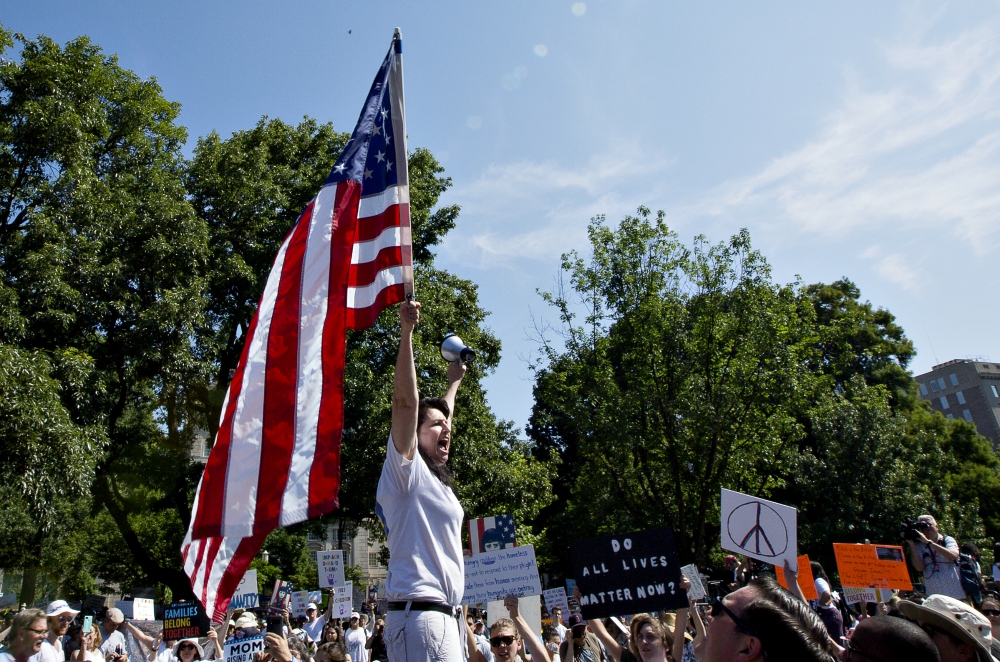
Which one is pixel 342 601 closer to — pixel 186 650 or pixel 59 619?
pixel 186 650

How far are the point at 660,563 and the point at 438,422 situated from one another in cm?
268

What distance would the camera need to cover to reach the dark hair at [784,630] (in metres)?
2.16

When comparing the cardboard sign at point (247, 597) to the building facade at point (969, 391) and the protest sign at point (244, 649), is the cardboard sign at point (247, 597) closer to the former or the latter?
the protest sign at point (244, 649)

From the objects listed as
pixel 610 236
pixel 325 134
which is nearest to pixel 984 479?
pixel 610 236

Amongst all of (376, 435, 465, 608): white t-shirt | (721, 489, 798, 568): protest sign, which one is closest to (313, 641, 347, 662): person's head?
(721, 489, 798, 568): protest sign

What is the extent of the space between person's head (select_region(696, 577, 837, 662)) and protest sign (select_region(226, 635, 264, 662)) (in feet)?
17.8

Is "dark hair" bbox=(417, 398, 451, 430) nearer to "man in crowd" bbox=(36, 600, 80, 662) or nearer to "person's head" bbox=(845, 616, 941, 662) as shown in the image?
"person's head" bbox=(845, 616, 941, 662)

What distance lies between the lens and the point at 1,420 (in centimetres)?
1195

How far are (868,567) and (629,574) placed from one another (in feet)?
18.9

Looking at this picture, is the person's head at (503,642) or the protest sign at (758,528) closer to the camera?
the person's head at (503,642)

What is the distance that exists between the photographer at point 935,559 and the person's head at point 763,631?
6.74m

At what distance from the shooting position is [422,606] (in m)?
3.20

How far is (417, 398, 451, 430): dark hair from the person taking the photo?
3857 millimetres

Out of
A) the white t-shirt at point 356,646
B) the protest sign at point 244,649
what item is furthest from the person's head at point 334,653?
the white t-shirt at point 356,646
